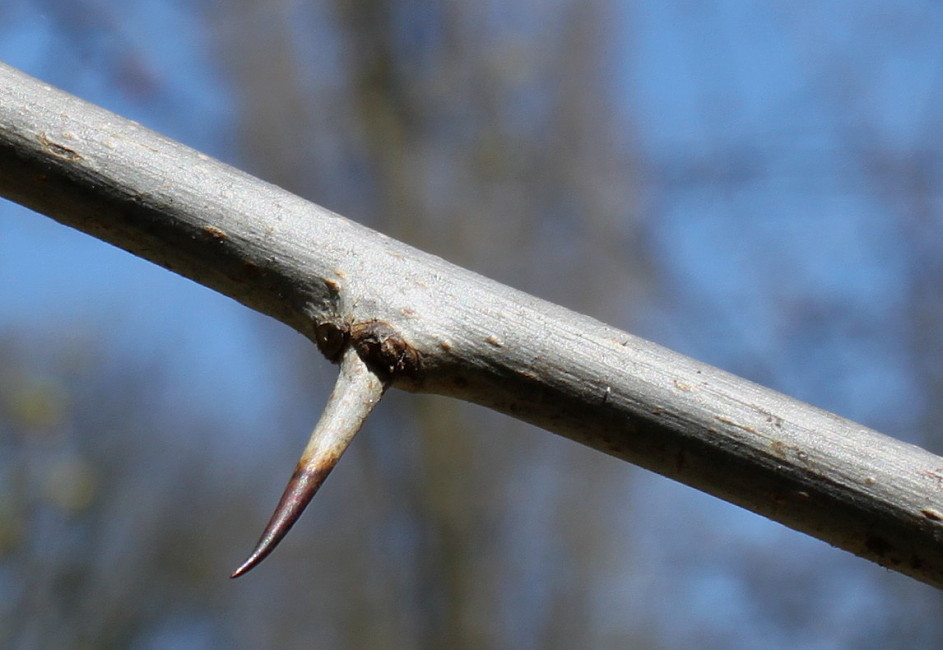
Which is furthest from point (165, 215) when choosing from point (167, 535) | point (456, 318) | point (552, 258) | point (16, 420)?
point (167, 535)

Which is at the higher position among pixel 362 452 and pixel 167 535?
pixel 362 452

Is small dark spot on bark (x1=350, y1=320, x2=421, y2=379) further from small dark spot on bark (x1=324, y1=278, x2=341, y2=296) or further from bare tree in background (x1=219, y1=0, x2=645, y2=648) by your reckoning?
bare tree in background (x1=219, y1=0, x2=645, y2=648)

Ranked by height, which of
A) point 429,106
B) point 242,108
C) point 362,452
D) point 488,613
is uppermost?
point 429,106

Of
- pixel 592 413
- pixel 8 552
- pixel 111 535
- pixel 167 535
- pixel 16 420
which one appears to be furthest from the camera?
pixel 167 535

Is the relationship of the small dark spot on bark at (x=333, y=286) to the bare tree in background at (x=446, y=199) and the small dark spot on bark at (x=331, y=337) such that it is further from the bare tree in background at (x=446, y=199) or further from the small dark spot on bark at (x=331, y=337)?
the bare tree in background at (x=446, y=199)

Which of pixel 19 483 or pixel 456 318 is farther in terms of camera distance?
pixel 19 483

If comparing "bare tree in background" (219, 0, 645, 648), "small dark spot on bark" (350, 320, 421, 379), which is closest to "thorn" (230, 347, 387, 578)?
"small dark spot on bark" (350, 320, 421, 379)

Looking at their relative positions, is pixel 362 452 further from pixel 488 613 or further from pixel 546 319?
pixel 546 319
